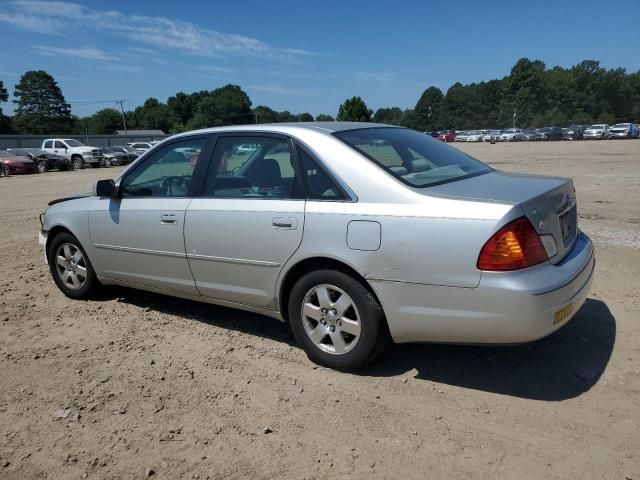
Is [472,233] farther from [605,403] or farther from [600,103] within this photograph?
[600,103]

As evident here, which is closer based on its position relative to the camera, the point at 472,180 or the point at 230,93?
the point at 472,180

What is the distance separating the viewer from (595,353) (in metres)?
3.72

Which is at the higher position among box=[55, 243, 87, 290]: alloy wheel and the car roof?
the car roof

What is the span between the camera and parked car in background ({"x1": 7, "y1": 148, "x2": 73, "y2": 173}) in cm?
2983

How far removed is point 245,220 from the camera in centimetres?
380

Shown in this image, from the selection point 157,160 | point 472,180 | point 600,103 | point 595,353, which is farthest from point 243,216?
point 600,103

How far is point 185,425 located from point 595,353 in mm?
2818

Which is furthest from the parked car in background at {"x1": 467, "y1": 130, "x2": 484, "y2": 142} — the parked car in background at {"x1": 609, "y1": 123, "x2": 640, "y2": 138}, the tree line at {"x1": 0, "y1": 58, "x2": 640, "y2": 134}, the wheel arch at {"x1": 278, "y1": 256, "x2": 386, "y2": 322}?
the wheel arch at {"x1": 278, "y1": 256, "x2": 386, "y2": 322}

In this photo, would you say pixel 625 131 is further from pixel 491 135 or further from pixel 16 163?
pixel 16 163

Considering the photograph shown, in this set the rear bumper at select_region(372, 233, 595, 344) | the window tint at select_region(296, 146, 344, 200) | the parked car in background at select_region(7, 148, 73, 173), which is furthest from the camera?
the parked car in background at select_region(7, 148, 73, 173)

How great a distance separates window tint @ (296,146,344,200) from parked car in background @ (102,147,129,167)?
34.2 metres

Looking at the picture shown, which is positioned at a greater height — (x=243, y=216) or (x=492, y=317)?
(x=243, y=216)

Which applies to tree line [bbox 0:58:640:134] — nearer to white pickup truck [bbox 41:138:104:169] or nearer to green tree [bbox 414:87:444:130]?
green tree [bbox 414:87:444:130]

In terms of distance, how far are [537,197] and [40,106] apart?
129 metres
